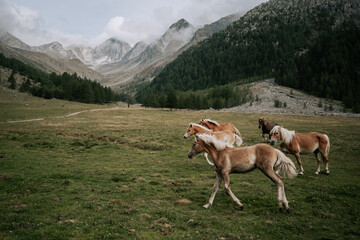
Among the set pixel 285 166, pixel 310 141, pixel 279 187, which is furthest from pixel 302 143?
pixel 279 187

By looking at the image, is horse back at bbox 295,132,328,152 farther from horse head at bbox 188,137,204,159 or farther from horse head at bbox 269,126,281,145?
horse head at bbox 188,137,204,159

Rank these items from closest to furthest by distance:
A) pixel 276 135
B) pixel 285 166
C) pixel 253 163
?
pixel 285 166
pixel 253 163
pixel 276 135

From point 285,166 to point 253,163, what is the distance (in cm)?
140

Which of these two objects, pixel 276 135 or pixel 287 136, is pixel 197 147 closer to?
pixel 276 135

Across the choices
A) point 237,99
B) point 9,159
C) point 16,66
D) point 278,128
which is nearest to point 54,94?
A: point 16,66

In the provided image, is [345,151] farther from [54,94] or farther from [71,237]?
[54,94]

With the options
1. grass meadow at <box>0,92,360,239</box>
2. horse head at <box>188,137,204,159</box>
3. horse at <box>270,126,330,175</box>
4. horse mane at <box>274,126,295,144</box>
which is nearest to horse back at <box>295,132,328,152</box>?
horse at <box>270,126,330,175</box>

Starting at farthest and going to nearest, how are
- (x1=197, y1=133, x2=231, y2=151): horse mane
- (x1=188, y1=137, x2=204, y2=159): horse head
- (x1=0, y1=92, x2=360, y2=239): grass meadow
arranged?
(x1=188, y1=137, x2=204, y2=159): horse head < (x1=197, y1=133, x2=231, y2=151): horse mane < (x1=0, y1=92, x2=360, y2=239): grass meadow

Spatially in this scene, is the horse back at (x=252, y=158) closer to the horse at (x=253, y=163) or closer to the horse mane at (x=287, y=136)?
the horse at (x=253, y=163)

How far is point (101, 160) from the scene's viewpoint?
19.7 meters

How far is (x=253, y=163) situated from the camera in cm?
956

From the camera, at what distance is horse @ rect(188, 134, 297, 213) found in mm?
9188

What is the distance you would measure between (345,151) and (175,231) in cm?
2681

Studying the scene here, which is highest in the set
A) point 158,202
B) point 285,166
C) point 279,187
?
point 285,166
